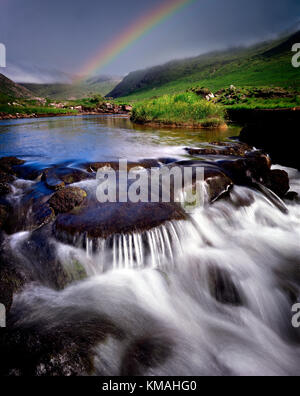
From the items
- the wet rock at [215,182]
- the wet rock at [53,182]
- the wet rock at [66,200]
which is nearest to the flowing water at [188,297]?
the wet rock at [66,200]

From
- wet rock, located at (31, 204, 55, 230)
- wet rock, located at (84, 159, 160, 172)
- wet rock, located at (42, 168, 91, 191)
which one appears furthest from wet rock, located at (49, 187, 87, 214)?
wet rock, located at (84, 159, 160, 172)

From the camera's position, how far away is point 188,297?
12.0 feet

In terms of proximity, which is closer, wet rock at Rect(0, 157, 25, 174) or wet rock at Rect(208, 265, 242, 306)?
wet rock at Rect(208, 265, 242, 306)

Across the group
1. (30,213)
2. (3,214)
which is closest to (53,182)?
(30,213)

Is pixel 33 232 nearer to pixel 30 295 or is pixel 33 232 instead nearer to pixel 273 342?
pixel 30 295

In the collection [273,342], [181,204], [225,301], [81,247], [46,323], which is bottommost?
[273,342]

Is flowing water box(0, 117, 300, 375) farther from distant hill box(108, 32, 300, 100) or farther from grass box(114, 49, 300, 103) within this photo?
distant hill box(108, 32, 300, 100)

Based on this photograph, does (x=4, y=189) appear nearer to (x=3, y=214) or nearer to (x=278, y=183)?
(x=3, y=214)

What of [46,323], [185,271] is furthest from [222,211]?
[46,323]

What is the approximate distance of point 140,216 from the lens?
421 centimetres

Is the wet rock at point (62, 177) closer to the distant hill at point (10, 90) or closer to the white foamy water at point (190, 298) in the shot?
the white foamy water at point (190, 298)

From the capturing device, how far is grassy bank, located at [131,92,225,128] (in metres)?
17.8

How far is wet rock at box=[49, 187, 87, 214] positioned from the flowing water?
0.79 meters

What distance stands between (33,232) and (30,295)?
1318mm
